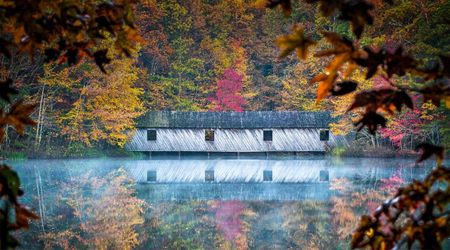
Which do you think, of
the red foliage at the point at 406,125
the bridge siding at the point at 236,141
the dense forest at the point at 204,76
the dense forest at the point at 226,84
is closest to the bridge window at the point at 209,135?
the bridge siding at the point at 236,141

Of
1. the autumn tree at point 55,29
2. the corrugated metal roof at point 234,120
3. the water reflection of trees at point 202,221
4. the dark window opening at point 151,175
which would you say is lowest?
the water reflection of trees at point 202,221

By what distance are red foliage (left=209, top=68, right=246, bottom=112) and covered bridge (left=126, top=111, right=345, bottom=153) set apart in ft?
17.8

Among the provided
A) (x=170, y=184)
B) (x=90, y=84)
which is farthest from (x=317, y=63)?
(x=170, y=184)

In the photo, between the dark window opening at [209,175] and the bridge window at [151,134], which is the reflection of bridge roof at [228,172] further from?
the bridge window at [151,134]

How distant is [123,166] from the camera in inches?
1335

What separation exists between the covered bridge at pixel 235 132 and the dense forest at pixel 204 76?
186 centimetres

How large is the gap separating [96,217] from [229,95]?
33.9 m

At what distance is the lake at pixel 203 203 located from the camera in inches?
535

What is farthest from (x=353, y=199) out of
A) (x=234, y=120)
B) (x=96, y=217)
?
(x=234, y=120)

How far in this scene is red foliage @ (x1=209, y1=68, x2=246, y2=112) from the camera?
49.3 m

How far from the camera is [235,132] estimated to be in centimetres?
4425

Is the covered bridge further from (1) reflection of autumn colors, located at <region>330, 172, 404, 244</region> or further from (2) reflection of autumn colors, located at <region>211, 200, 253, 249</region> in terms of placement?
(2) reflection of autumn colors, located at <region>211, 200, 253, 249</region>

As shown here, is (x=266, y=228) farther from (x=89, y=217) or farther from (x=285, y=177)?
(x=285, y=177)

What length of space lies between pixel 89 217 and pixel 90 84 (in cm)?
2371
